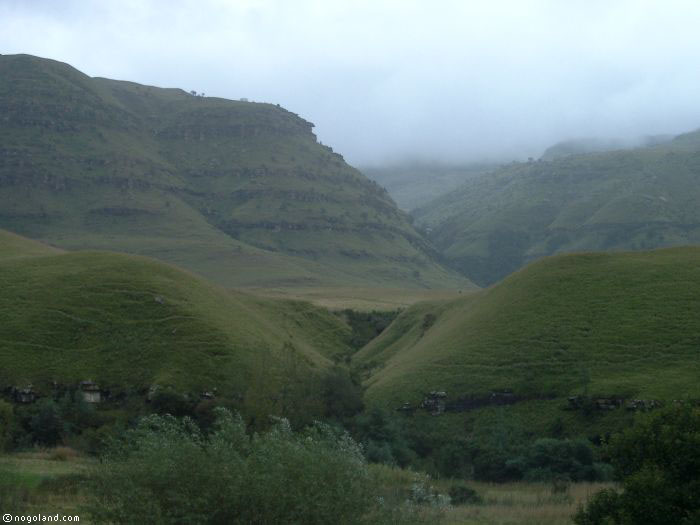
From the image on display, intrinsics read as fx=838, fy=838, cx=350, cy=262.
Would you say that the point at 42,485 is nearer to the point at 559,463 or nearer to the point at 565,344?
the point at 559,463

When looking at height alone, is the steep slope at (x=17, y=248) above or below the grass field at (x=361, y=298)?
above

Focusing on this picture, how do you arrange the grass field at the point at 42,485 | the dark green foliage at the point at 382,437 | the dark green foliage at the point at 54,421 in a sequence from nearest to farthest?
the grass field at the point at 42,485, the dark green foliage at the point at 382,437, the dark green foliage at the point at 54,421

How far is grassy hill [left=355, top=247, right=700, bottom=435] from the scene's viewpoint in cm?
6088

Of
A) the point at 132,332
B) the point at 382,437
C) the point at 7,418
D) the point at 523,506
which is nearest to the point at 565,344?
the point at 382,437

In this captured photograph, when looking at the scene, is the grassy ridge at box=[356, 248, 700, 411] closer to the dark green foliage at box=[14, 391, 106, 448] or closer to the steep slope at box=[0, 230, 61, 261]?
Result: the dark green foliage at box=[14, 391, 106, 448]

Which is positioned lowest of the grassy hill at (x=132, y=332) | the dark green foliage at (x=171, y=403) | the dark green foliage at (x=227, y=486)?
the dark green foliage at (x=171, y=403)

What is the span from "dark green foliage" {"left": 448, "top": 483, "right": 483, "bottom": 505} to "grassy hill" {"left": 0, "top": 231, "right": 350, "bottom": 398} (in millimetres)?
18411

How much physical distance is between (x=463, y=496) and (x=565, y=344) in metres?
30.1

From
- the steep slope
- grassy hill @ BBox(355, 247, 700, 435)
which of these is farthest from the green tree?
the steep slope

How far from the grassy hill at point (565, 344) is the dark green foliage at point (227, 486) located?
40.0 m

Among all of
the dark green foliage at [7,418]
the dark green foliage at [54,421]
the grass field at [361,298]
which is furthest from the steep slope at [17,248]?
the dark green foliage at [7,418]

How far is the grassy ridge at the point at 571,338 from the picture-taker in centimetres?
6247

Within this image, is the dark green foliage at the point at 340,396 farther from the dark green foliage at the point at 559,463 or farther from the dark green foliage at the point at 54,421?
the dark green foliage at the point at 54,421

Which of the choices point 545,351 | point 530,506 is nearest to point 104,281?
point 545,351
